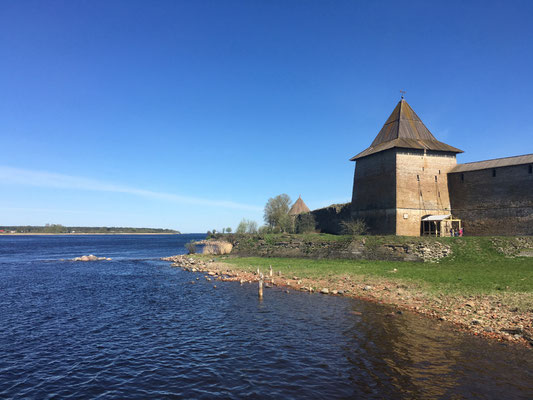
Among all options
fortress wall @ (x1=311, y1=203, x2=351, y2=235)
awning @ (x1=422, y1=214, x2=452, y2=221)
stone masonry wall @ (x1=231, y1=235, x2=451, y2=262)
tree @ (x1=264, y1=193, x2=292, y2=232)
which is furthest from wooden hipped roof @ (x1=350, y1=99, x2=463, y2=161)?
tree @ (x1=264, y1=193, x2=292, y2=232)

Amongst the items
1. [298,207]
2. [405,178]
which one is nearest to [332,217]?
[405,178]

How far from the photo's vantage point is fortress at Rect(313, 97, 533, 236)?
30.3m

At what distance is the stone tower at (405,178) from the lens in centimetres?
3391

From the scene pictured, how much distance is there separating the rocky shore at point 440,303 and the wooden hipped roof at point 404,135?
19.1 m

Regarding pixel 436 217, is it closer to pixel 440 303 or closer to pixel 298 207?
pixel 440 303

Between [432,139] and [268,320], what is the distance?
32.4m

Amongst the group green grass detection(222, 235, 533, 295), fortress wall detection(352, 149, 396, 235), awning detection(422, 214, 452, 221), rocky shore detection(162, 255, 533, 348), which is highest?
fortress wall detection(352, 149, 396, 235)

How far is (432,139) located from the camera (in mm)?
37750

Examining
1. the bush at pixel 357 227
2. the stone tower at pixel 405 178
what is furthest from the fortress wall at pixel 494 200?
the bush at pixel 357 227

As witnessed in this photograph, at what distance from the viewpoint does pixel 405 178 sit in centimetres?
3422

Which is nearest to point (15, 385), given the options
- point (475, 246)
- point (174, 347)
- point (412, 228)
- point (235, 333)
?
point (174, 347)

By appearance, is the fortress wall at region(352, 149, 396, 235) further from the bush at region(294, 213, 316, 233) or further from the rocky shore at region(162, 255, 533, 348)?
the rocky shore at region(162, 255, 533, 348)

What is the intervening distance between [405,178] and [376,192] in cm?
375

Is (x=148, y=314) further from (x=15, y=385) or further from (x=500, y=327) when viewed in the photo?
(x=500, y=327)
